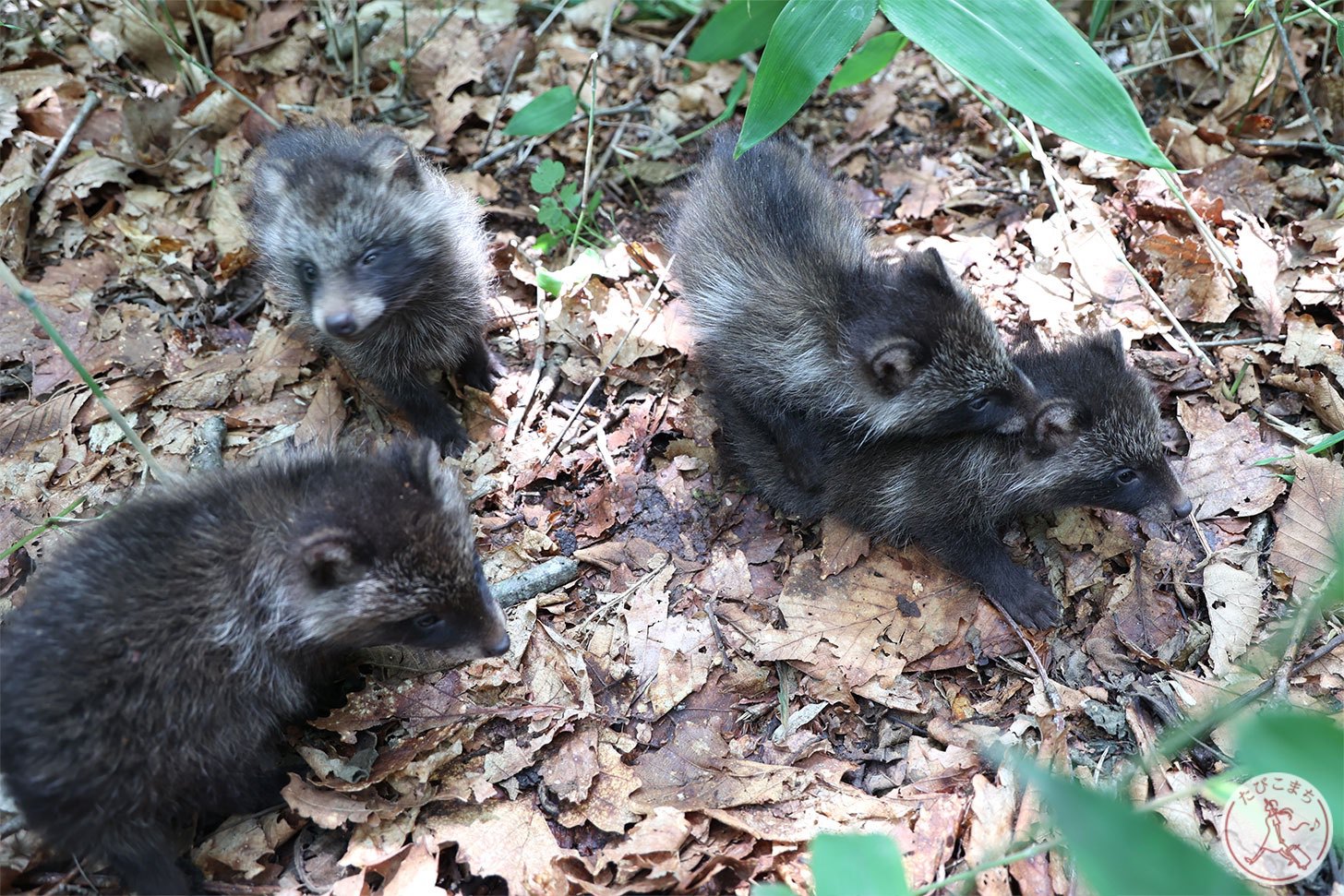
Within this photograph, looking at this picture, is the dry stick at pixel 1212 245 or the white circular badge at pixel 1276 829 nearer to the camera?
the white circular badge at pixel 1276 829

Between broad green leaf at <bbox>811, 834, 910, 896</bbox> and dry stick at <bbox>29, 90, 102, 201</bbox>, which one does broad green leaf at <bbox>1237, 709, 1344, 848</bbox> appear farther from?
dry stick at <bbox>29, 90, 102, 201</bbox>

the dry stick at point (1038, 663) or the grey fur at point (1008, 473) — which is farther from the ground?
the grey fur at point (1008, 473)

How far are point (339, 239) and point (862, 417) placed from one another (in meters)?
3.29

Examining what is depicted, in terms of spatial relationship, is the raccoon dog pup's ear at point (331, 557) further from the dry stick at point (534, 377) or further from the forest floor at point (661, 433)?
the dry stick at point (534, 377)

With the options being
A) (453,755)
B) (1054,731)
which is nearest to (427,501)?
(453,755)

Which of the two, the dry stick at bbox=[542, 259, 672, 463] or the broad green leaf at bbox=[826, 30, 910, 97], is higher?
the broad green leaf at bbox=[826, 30, 910, 97]

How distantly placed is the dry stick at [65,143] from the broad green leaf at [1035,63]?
6.20m

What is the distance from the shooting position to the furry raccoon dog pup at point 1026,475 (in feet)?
18.3

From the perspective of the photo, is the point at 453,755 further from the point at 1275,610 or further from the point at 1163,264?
the point at 1163,264

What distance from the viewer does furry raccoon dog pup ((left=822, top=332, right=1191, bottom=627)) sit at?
5.59 metres

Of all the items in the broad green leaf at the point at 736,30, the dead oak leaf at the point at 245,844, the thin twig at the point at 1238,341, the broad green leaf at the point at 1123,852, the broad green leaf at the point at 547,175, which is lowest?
the dead oak leaf at the point at 245,844

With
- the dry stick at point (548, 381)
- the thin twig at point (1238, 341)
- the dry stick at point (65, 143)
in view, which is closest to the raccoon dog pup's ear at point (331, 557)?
the dry stick at point (548, 381)

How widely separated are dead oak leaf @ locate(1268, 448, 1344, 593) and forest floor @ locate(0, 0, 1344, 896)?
27mm

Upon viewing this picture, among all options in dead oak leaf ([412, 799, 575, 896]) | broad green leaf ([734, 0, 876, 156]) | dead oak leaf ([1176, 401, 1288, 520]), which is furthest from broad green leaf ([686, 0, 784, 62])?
dead oak leaf ([412, 799, 575, 896])
